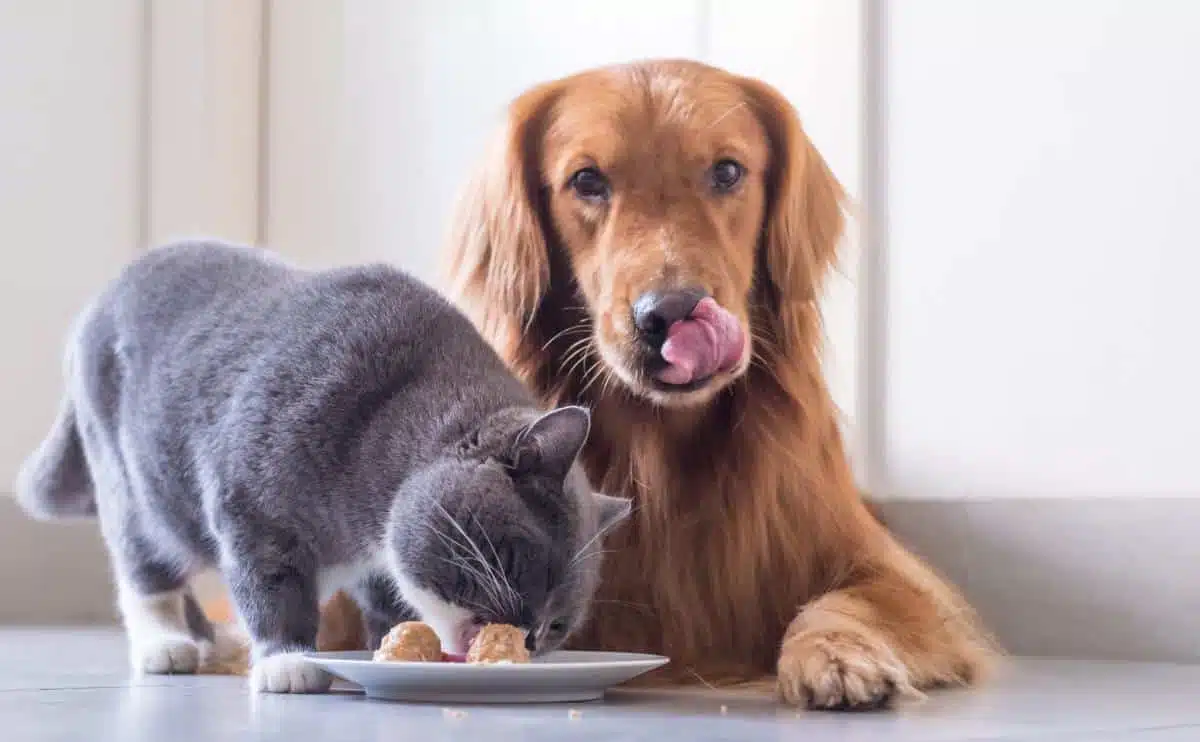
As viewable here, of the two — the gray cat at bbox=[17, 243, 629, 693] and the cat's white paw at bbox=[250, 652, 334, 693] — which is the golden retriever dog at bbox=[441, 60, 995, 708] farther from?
the cat's white paw at bbox=[250, 652, 334, 693]

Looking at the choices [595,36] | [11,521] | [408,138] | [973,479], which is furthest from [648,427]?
[11,521]

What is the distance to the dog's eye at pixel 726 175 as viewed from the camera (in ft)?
6.59

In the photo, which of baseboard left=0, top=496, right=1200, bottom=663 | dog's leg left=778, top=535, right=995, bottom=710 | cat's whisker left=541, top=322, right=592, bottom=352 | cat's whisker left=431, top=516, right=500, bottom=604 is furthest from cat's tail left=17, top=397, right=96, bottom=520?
baseboard left=0, top=496, right=1200, bottom=663

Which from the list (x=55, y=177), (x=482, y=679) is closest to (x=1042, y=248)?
(x=482, y=679)

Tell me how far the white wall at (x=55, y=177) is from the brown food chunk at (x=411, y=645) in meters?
1.77

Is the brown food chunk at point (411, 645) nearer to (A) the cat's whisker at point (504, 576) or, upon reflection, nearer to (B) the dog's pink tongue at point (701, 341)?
(A) the cat's whisker at point (504, 576)

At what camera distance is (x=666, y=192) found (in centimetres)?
197

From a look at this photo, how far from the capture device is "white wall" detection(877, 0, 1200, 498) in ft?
7.76

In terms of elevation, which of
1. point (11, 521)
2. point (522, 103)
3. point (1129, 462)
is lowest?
point (11, 521)

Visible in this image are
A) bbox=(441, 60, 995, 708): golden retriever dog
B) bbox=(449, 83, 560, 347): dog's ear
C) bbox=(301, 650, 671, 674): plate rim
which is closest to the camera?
bbox=(301, 650, 671, 674): plate rim

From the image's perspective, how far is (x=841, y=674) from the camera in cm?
167

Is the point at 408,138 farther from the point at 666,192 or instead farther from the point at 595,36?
the point at 666,192

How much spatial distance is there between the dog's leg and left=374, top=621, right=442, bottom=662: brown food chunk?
0.39 meters

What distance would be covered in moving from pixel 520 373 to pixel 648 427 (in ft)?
0.63
